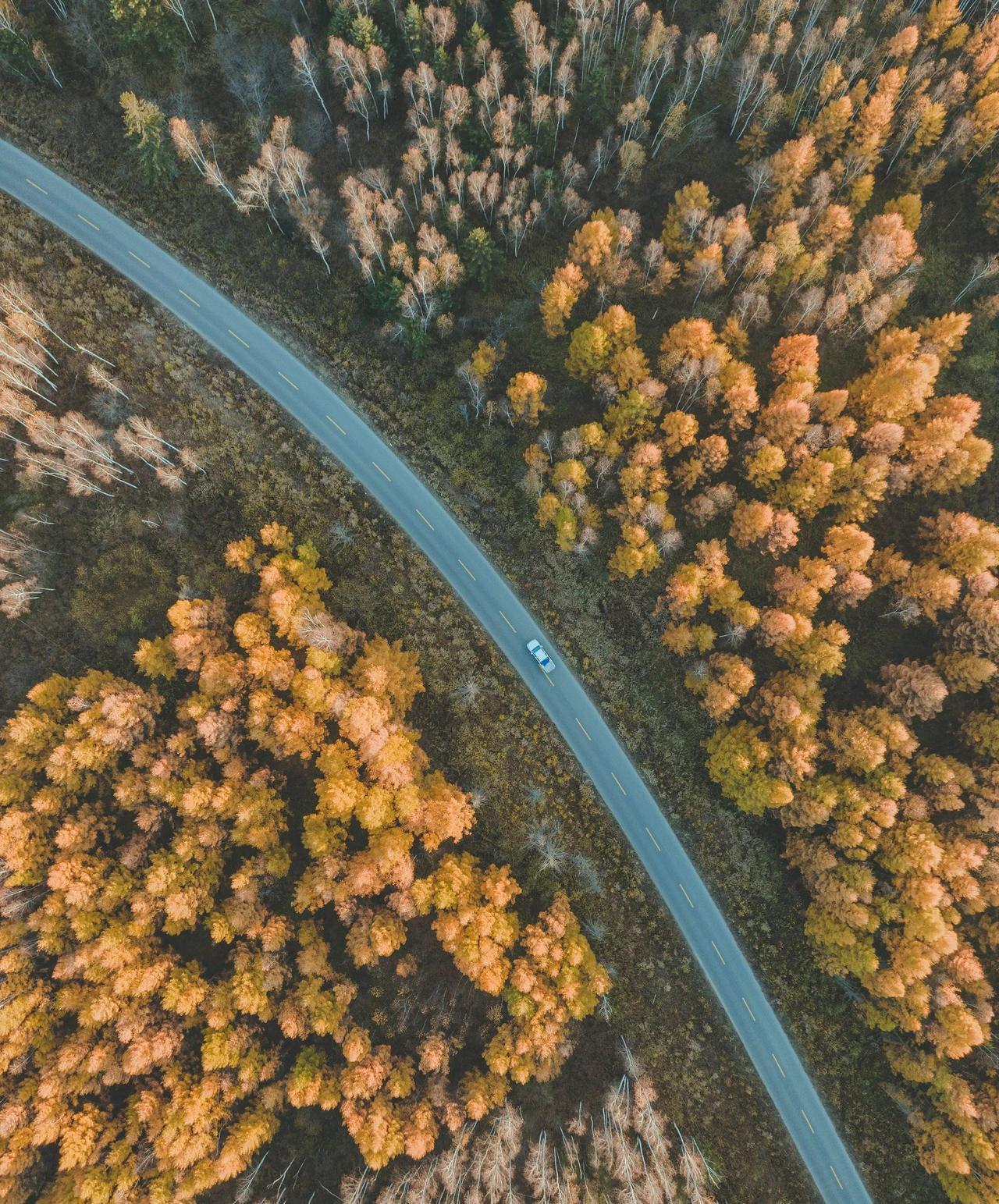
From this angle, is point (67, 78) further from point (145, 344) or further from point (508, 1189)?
point (508, 1189)

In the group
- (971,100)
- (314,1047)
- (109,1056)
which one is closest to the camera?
(109,1056)

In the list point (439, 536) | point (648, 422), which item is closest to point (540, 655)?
point (439, 536)

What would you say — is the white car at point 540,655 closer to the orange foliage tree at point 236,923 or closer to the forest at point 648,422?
the forest at point 648,422

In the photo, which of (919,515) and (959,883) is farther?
(919,515)

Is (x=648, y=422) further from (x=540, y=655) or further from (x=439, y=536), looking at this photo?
(x=540, y=655)

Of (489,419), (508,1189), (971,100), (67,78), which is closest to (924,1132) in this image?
(508,1189)

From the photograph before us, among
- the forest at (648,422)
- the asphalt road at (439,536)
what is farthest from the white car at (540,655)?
the forest at (648,422)

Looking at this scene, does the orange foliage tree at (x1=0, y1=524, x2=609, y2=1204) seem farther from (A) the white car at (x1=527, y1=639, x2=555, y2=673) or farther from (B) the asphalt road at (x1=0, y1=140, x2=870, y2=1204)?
(A) the white car at (x1=527, y1=639, x2=555, y2=673)
